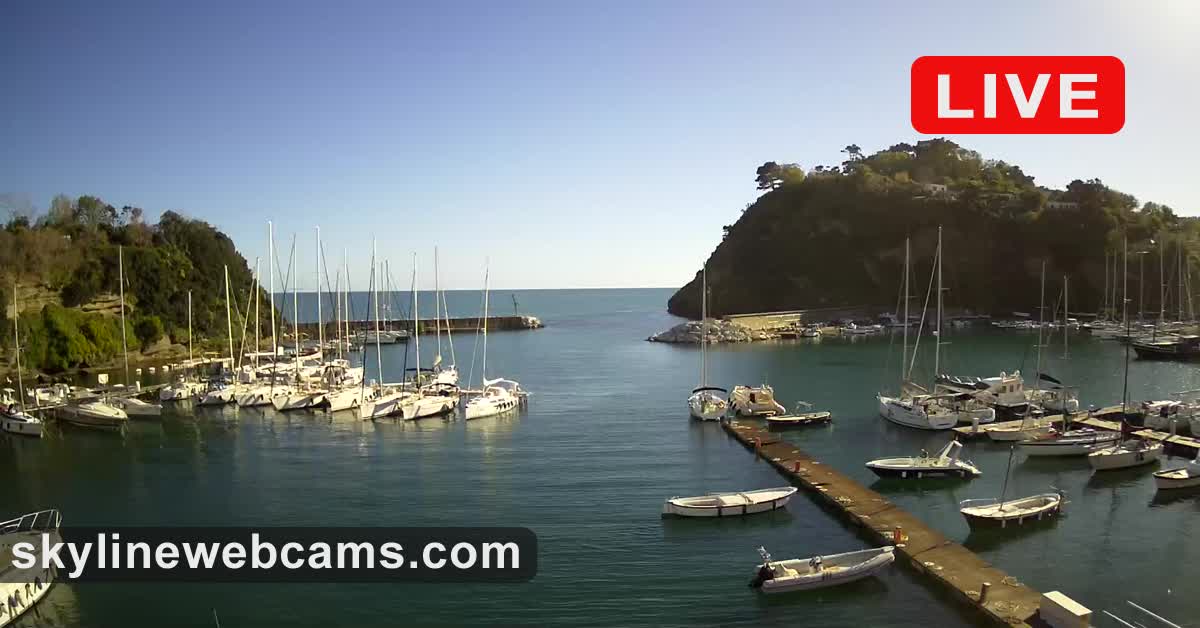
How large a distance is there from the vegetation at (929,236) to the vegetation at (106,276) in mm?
77613

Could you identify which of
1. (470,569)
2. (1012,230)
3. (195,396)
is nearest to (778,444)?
(470,569)

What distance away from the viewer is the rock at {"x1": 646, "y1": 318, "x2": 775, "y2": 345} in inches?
3538

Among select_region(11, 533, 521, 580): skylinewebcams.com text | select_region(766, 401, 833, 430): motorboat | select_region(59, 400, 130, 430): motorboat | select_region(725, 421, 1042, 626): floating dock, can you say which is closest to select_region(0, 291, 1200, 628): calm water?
select_region(725, 421, 1042, 626): floating dock

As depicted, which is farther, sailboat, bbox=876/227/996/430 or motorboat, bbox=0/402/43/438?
motorboat, bbox=0/402/43/438

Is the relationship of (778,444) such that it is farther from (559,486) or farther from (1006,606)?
(1006,606)

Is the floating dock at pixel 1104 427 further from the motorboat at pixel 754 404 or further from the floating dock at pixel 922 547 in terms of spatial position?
the floating dock at pixel 922 547

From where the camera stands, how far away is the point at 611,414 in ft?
143

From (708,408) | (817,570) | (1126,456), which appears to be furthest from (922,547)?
(708,408)

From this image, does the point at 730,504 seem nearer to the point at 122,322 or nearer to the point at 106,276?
the point at 122,322

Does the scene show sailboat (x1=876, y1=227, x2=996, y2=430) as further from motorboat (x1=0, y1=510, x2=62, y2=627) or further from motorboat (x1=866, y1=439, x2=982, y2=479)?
motorboat (x1=0, y1=510, x2=62, y2=627)

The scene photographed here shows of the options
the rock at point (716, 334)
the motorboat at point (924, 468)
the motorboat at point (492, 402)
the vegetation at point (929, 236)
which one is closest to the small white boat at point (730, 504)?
the motorboat at point (924, 468)

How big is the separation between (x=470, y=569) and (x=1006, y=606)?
1328 cm

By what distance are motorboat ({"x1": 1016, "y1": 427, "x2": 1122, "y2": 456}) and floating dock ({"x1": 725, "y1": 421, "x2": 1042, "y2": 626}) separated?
8752 millimetres

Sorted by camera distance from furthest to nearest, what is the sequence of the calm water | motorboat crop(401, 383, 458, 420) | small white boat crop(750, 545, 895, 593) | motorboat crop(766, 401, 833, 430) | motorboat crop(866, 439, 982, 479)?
motorboat crop(401, 383, 458, 420) < motorboat crop(766, 401, 833, 430) < motorboat crop(866, 439, 982, 479) < small white boat crop(750, 545, 895, 593) < the calm water
